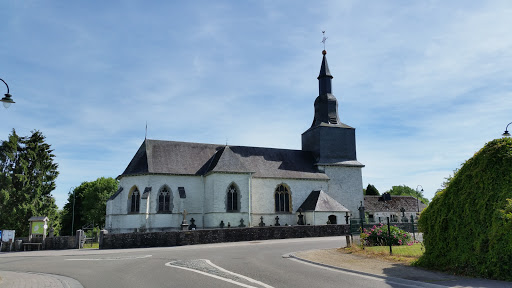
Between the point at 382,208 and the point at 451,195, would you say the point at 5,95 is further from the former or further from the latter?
the point at 382,208

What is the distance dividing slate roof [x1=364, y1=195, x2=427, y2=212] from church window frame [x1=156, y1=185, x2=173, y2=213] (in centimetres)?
2732

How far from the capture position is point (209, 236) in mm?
24562

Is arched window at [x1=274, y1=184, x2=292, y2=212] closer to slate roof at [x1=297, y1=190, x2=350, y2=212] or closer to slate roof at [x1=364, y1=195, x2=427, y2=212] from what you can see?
slate roof at [x1=297, y1=190, x2=350, y2=212]

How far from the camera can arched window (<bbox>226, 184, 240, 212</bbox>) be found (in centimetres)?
3447

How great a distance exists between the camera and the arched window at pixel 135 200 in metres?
34.0

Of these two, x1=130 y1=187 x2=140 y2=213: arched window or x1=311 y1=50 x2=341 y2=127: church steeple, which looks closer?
x1=130 y1=187 x2=140 y2=213: arched window

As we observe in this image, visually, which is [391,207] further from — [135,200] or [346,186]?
[135,200]

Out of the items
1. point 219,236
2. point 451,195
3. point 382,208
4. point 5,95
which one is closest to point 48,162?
point 219,236

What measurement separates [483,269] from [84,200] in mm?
65732

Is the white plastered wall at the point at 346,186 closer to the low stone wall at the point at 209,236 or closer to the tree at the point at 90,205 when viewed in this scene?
Answer: the low stone wall at the point at 209,236

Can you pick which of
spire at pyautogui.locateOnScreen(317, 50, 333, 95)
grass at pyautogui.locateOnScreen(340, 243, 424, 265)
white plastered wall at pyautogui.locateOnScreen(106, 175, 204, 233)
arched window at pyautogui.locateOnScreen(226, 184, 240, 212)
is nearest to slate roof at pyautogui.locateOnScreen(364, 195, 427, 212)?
spire at pyautogui.locateOnScreen(317, 50, 333, 95)

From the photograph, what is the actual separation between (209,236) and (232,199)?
10117mm

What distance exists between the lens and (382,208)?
50.5m

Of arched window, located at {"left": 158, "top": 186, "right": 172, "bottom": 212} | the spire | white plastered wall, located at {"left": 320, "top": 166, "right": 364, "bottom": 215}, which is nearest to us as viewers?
arched window, located at {"left": 158, "top": 186, "right": 172, "bottom": 212}
